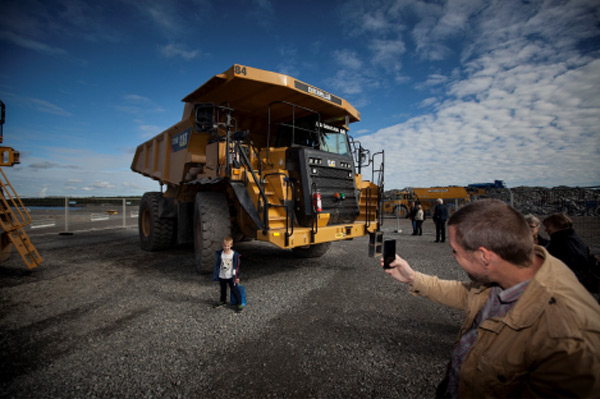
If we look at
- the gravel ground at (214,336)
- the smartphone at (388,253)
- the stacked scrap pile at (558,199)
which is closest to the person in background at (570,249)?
the gravel ground at (214,336)

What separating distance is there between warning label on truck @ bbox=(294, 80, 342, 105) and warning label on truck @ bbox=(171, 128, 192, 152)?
106 inches

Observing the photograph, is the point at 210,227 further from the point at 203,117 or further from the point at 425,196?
the point at 425,196

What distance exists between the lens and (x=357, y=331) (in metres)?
2.90

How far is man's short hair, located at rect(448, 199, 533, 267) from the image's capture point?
1133mm

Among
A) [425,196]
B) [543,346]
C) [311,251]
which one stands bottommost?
[311,251]

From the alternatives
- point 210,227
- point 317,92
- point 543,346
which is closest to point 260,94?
point 317,92

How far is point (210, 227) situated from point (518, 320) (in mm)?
4191

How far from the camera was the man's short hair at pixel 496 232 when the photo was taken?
1133 millimetres

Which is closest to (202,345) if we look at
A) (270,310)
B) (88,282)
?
(270,310)

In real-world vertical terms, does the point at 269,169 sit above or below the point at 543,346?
above

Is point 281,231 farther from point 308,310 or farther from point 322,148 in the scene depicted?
point 322,148

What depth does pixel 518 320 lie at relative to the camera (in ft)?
3.40

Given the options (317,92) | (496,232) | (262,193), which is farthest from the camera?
(317,92)

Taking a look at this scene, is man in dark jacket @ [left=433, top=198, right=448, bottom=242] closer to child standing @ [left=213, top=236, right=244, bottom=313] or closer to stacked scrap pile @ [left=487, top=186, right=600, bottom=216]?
stacked scrap pile @ [left=487, top=186, right=600, bottom=216]
